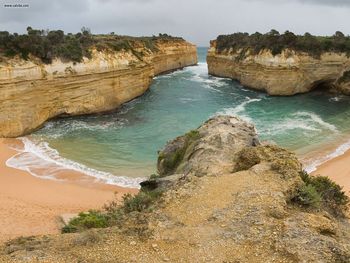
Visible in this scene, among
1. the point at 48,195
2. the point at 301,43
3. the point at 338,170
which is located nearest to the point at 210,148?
the point at 48,195

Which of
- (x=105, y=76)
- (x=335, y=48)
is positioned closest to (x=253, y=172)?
(x=105, y=76)

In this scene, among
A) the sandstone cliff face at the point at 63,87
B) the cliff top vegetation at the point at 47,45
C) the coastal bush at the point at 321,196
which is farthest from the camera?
the cliff top vegetation at the point at 47,45

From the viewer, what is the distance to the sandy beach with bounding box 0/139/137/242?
47.0ft

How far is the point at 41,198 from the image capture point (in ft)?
56.0

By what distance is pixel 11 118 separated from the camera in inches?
998

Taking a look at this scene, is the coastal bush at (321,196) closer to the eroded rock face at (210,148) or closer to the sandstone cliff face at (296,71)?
the eroded rock face at (210,148)

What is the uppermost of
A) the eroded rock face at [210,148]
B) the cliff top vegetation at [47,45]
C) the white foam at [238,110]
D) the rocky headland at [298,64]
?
the cliff top vegetation at [47,45]

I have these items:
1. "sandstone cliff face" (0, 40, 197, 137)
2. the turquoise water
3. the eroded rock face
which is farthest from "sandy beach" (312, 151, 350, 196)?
"sandstone cliff face" (0, 40, 197, 137)

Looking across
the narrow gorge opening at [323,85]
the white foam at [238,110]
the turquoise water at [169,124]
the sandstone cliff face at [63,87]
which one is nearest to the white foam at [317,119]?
the turquoise water at [169,124]

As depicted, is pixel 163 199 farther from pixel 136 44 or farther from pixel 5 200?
pixel 136 44

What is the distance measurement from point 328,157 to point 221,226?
15963mm

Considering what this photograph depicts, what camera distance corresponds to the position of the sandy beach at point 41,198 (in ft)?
47.0

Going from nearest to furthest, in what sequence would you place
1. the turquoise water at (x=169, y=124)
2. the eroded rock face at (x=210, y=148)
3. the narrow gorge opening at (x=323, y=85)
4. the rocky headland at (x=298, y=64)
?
1. the eroded rock face at (x=210, y=148)
2. the turquoise water at (x=169, y=124)
3. the rocky headland at (x=298, y=64)
4. the narrow gorge opening at (x=323, y=85)

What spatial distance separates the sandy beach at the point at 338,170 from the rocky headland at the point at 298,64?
61.6 feet
